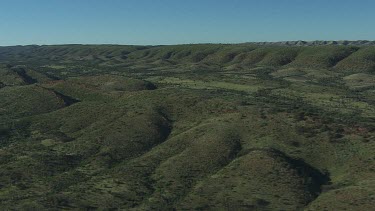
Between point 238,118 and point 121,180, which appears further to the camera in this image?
point 238,118

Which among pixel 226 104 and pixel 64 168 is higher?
pixel 226 104

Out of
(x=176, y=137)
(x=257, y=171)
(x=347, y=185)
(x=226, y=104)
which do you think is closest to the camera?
(x=347, y=185)

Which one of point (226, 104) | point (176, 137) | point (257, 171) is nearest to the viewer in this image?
point (257, 171)

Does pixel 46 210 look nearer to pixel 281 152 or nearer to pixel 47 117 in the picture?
pixel 281 152

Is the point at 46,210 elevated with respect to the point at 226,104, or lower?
lower

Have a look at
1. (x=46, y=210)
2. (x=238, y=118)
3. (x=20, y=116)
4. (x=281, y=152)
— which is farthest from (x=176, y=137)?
(x=20, y=116)

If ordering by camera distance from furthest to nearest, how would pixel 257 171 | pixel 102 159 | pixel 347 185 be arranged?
pixel 102 159 < pixel 257 171 < pixel 347 185

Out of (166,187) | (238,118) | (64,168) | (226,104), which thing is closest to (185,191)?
(166,187)

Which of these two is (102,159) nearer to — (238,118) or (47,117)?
(238,118)

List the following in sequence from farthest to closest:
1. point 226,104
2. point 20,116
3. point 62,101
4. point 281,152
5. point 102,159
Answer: point 62,101 < point 20,116 < point 226,104 < point 102,159 < point 281,152
